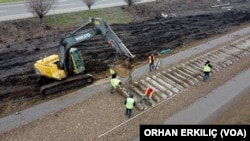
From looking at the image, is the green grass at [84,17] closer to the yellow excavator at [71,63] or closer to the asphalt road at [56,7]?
the asphalt road at [56,7]

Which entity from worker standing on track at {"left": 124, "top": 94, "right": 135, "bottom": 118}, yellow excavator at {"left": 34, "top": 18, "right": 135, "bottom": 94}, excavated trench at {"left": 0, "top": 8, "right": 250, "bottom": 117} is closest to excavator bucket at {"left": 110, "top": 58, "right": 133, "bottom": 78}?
yellow excavator at {"left": 34, "top": 18, "right": 135, "bottom": 94}

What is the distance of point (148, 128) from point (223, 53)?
1590 cm

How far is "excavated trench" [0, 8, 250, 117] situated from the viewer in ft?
78.9

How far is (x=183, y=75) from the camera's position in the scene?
2691cm

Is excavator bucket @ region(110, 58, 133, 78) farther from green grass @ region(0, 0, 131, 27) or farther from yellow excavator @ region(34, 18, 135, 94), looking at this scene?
green grass @ region(0, 0, 131, 27)

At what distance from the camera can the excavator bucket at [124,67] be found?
21.4 metres

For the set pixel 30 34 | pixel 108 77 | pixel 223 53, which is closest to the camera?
pixel 108 77

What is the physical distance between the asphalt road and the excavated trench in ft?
19.5

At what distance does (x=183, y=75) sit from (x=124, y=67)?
7.07 metres

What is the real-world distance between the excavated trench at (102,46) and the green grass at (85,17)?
7.80 feet

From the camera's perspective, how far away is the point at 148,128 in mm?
19328

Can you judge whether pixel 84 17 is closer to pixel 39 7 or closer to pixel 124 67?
pixel 39 7

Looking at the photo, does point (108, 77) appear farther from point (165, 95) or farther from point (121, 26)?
point (121, 26)

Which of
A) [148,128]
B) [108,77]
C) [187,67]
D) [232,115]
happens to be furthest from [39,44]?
[232,115]
